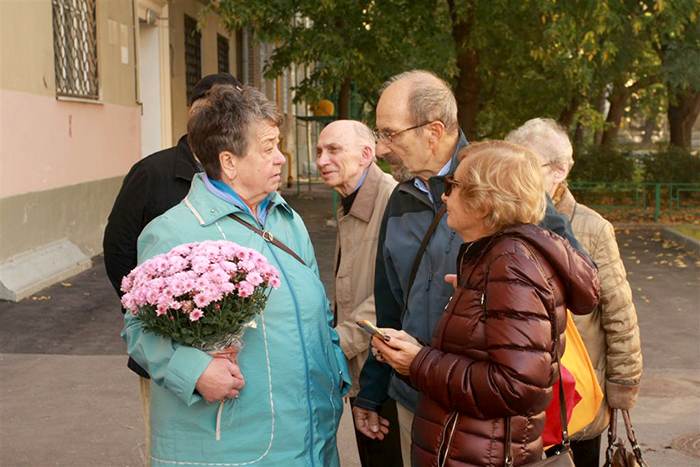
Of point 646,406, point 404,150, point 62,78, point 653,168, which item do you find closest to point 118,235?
point 404,150

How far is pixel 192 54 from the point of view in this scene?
18797 millimetres

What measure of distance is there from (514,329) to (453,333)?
0.68 feet

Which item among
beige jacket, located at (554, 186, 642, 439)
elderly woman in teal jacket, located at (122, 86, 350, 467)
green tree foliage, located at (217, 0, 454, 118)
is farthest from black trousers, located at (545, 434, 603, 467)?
green tree foliage, located at (217, 0, 454, 118)

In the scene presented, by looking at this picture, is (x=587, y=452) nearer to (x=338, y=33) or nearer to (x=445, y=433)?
(x=445, y=433)

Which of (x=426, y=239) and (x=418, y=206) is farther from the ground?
(x=418, y=206)

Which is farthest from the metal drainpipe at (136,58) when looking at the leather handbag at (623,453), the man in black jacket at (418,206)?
the leather handbag at (623,453)

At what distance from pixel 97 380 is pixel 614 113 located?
74.7 ft

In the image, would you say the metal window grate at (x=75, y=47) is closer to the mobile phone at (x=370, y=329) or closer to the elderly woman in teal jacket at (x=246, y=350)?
the elderly woman in teal jacket at (x=246, y=350)

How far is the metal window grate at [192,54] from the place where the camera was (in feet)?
59.6

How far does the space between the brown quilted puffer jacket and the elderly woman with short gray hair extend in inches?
42.8

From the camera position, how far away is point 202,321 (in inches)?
97.7

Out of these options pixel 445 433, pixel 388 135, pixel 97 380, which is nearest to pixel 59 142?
pixel 97 380

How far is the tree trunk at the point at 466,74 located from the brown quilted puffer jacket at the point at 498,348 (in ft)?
44.6

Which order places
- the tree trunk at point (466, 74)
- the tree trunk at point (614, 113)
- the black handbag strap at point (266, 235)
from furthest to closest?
the tree trunk at point (614, 113) < the tree trunk at point (466, 74) < the black handbag strap at point (266, 235)
